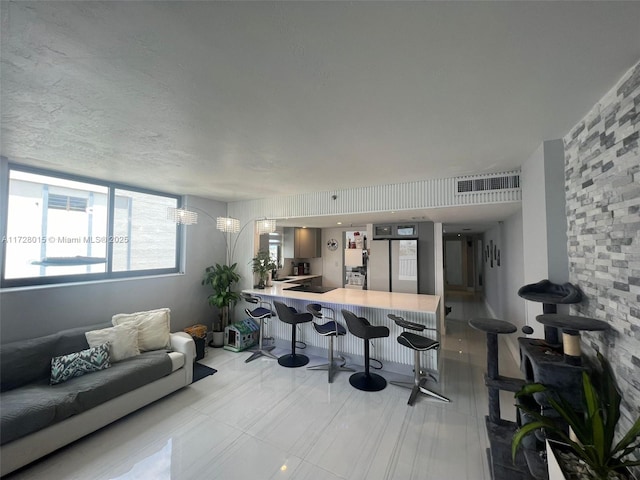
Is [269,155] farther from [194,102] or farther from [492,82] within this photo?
[492,82]

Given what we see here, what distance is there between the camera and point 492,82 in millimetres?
1377

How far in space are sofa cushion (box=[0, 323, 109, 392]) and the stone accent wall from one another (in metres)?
4.51

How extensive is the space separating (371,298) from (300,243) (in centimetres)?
298

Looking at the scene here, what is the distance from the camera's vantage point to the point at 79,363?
2.48 meters

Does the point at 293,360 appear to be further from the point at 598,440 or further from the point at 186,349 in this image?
the point at 598,440

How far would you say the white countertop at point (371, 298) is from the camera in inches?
123

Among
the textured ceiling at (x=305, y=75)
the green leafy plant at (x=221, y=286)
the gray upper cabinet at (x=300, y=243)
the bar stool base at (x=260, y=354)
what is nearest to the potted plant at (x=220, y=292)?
the green leafy plant at (x=221, y=286)

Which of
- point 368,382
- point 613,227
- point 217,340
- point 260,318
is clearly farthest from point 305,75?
point 217,340

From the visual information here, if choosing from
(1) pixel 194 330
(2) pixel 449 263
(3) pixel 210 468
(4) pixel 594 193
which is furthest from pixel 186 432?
(2) pixel 449 263

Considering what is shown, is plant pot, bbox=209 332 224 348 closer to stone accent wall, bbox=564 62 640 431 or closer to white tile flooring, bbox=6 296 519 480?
white tile flooring, bbox=6 296 519 480

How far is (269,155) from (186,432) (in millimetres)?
2751

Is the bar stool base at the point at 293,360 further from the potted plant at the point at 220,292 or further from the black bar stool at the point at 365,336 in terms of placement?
the potted plant at the point at 220,292

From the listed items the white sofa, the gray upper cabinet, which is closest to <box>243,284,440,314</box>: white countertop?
the white sofa

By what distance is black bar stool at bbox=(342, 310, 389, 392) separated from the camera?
291 centimetres
